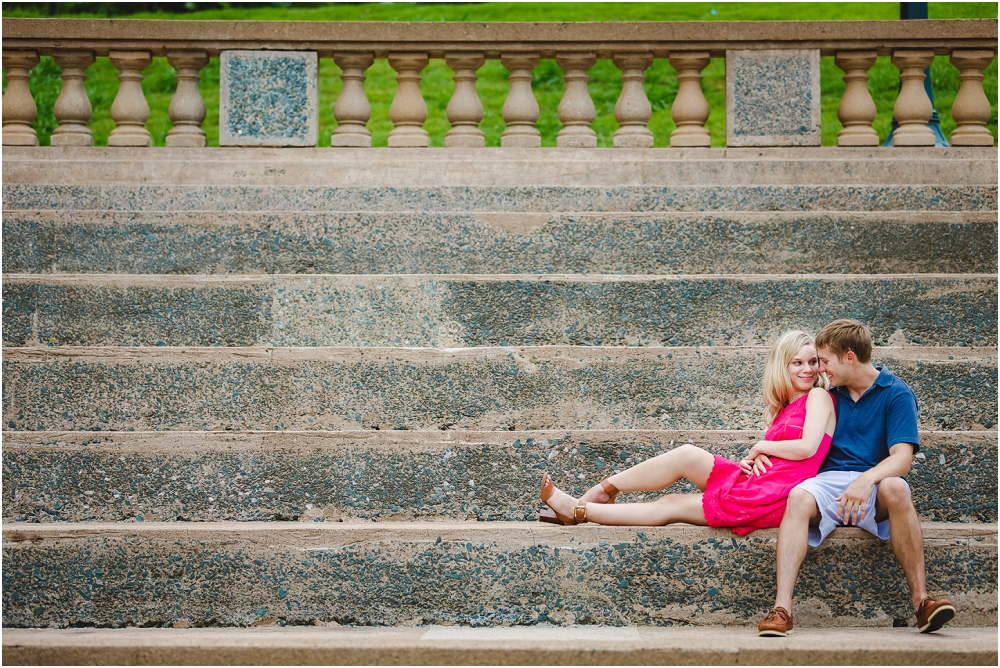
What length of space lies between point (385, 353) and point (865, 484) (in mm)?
2084

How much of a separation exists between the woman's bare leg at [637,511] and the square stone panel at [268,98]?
11.1ft

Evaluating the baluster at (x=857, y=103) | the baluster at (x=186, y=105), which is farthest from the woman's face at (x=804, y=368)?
the baluster at (x=186, y=105)

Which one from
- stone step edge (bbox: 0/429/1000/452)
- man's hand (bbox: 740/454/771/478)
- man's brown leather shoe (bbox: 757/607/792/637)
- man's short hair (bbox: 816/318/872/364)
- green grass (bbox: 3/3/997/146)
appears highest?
green grass (bbox: 3/3/997/146)

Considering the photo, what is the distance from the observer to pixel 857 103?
20.5ft

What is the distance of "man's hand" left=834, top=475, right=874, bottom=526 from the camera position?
3600mm

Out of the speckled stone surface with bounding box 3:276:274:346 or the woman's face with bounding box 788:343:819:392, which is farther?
the speckled stone surface with bounding box 3:276:274:346

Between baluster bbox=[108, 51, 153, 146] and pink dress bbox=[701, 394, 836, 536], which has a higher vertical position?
baluster bbox=[108, 51, 153, 146]

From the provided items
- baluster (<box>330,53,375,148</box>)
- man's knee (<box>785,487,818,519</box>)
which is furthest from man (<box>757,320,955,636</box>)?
baluster (<box>330,53,375,148</box>)

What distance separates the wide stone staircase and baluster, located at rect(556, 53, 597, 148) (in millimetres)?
135

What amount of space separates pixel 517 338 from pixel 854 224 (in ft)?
6.61

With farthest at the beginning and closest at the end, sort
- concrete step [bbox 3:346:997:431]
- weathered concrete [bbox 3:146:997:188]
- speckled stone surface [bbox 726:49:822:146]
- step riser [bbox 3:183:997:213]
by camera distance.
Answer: speckled stone surface [bbox 726:49:822:146], weathered concrete [bbox 3:146:997:188], step riser [bbox 3:183:997:213], concrete step [bbox 3:346:997:431]

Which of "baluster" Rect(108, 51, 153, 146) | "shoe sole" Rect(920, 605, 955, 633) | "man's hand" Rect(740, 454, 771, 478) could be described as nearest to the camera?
"shoe sole" Rect(920, 605, 955, 633)

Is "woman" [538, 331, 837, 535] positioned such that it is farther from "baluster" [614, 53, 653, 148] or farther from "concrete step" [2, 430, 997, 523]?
"baluster" [614, 53, 653, 148]

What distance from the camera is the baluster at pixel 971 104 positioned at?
6234 mm
